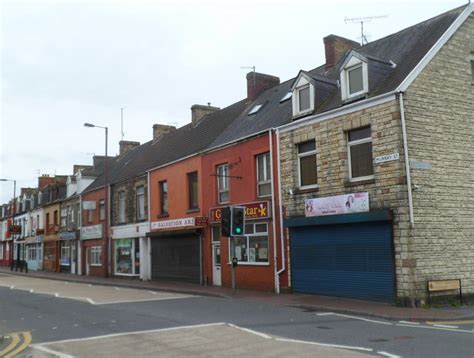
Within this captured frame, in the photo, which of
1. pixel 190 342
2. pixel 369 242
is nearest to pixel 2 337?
pixel 190 342

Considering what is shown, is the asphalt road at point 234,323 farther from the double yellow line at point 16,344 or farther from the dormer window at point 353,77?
the dormer window at point 353,77

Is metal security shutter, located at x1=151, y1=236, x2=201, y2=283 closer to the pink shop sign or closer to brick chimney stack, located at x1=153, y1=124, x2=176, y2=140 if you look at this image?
the pink shop sign

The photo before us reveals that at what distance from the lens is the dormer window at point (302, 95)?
19.4m

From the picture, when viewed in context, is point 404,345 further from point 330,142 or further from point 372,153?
point 330,142

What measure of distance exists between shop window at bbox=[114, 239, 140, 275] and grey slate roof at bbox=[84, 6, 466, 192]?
3.91m

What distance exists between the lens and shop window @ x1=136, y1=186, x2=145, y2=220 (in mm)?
30047

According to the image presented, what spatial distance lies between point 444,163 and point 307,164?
4.73 meters

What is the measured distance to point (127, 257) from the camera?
1234 inches

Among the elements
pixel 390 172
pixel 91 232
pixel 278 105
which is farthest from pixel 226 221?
pixel 91 232

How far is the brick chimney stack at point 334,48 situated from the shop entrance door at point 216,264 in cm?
943

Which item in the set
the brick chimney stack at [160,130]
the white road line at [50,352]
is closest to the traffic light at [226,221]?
the white road line at [50,352]

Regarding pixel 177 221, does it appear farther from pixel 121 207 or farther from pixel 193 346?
pixel 193 346

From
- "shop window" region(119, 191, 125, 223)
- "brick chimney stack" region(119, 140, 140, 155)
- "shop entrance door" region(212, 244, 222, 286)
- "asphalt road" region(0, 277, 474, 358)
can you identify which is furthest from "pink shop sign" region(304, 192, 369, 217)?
"brick chimney stack" region(119, 140, 140, 155)

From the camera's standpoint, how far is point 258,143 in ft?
69.4
